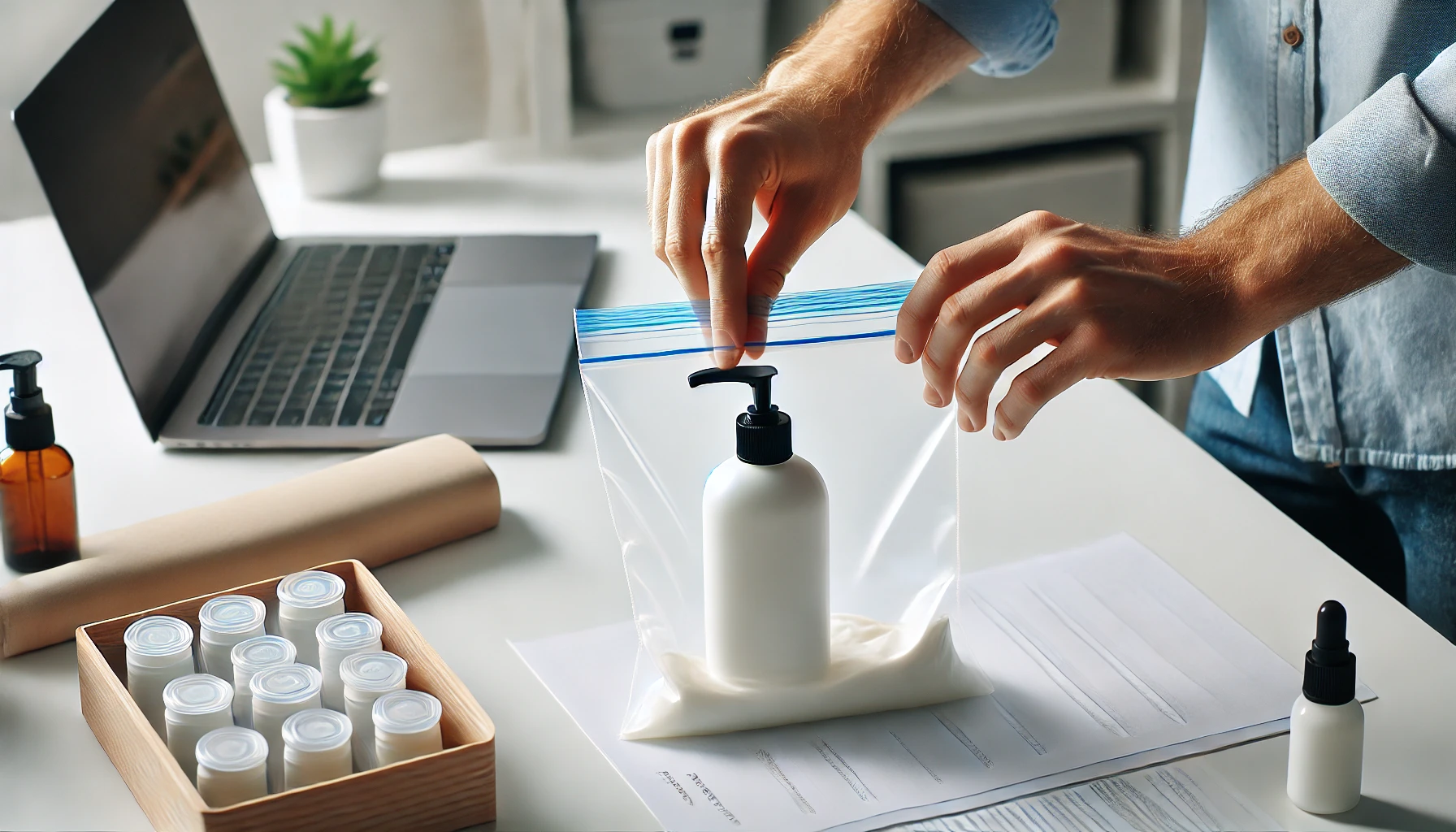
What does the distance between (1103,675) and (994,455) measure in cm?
28

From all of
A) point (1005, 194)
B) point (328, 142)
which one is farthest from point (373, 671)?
point (1005, 194)

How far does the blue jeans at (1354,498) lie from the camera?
110cm

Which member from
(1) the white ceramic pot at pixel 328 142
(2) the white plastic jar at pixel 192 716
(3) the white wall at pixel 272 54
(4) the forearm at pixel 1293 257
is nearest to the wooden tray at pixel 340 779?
(2) the white plastic jar at pixel 192 716

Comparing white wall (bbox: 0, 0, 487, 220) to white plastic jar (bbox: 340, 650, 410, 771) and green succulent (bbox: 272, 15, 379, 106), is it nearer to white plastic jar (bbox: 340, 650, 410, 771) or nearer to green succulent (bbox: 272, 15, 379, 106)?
green succulent (bbox: 272, 15, 379, 106)

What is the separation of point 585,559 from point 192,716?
31 centimetres

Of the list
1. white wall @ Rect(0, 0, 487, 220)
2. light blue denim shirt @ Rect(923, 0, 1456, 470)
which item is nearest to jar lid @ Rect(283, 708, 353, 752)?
light blue denim shirt @ Rect(923, 0, 1456, 470)

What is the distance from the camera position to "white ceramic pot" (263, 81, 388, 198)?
1590mm

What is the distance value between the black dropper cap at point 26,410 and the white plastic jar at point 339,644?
0.25 metres

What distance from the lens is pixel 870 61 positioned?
3.56ft

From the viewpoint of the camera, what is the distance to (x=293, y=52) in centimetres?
158

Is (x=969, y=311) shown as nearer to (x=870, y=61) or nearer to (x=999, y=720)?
(x=999, y=720)

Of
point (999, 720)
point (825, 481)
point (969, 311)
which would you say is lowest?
point (999, 720)

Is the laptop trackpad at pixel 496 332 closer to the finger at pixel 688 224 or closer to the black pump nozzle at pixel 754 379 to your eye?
the finger at pixel 688 224

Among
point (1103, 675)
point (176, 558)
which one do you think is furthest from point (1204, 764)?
point (176, 558)
